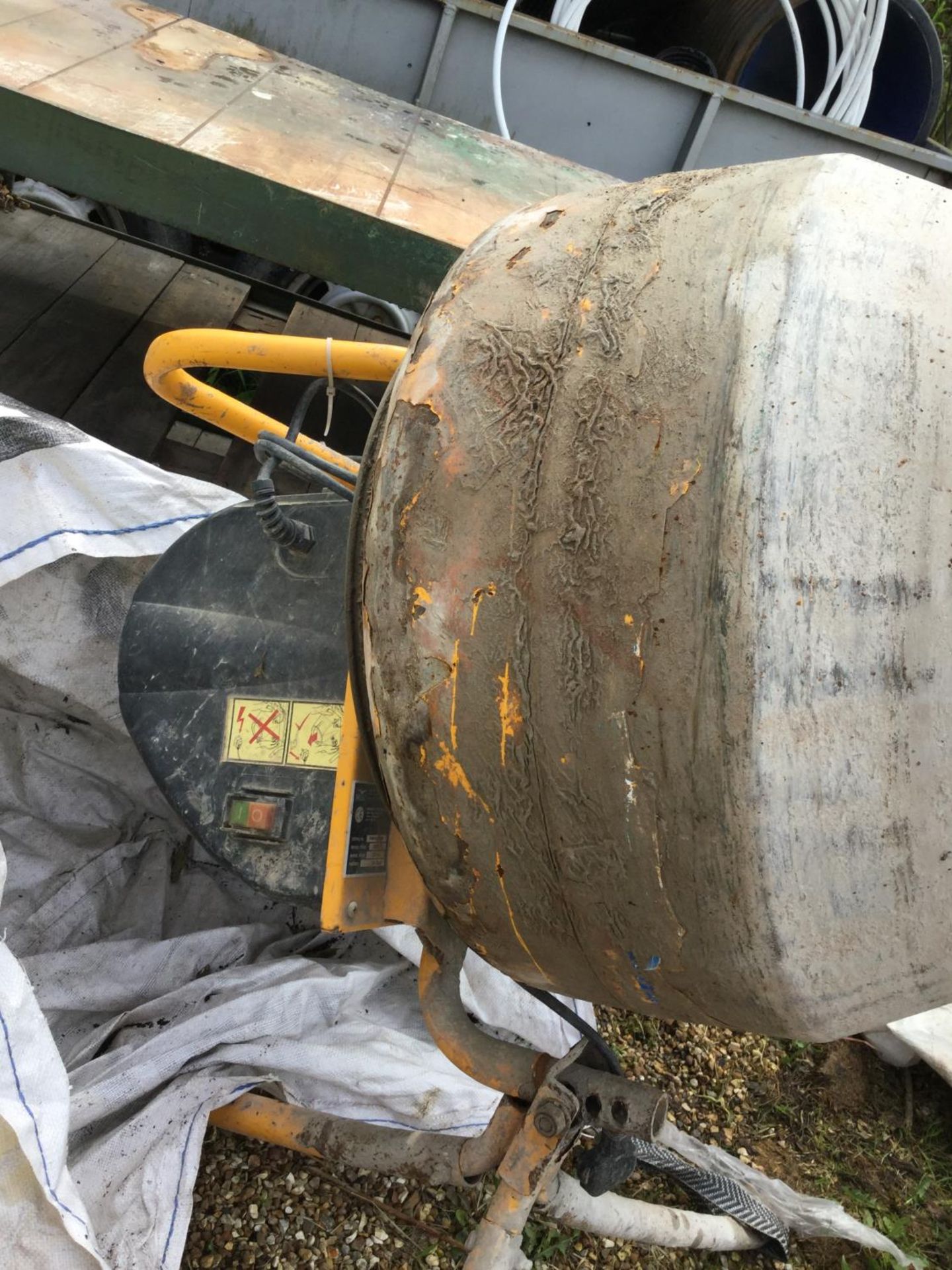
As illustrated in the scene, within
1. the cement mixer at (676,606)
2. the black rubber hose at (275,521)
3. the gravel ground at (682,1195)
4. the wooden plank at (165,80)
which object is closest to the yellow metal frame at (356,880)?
the cement mixer at (676,606)

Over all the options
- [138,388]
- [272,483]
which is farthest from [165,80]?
[272,483]

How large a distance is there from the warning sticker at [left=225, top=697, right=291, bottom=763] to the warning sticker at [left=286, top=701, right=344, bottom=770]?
1 cm

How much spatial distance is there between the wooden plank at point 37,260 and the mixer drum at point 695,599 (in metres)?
2.12

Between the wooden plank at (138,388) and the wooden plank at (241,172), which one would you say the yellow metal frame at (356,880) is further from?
the wooden plank at (138,388)

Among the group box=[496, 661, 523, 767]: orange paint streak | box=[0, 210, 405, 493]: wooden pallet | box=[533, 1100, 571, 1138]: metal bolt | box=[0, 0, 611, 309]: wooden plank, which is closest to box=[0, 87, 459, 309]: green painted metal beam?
box=[0, 0, 611, 309]: wooden plank

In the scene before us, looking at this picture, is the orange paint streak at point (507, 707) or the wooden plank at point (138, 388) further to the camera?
Answer: the wooden plank at point (138, 388)

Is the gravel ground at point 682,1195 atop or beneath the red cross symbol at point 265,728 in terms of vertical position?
beneath

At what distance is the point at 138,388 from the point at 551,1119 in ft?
→ 6.68

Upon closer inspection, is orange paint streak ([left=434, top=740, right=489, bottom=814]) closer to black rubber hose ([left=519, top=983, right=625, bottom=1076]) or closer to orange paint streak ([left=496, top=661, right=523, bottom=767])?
orange paint streak ([left=496, top=661, right=523, bottom=767])

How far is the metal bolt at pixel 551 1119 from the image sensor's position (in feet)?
2.81

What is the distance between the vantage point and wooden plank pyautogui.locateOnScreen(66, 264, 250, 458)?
85.1 inches

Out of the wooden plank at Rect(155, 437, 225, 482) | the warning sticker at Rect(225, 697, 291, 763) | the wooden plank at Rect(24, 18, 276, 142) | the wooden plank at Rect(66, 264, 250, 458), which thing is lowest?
the wooden plank at Rect(155, 437, 225, 482)

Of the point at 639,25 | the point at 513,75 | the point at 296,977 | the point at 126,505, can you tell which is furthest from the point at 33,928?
the point at 639,25

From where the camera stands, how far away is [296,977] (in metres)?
1.46
